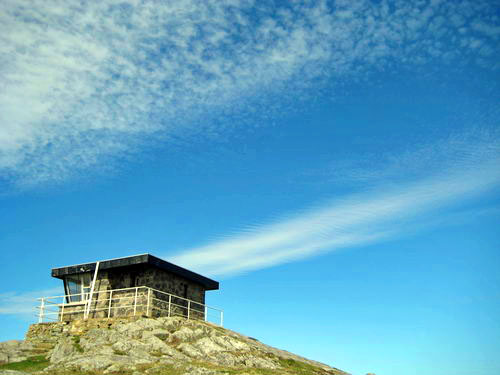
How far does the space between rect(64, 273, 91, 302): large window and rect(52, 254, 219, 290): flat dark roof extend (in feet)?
1.77

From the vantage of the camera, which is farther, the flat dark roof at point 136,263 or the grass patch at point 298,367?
the flat dark roof at point 136,263

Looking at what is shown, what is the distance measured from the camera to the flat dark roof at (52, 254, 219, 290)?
2912 cm

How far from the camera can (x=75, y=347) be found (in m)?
22.8

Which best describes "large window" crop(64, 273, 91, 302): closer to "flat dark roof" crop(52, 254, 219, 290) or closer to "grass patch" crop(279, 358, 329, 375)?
"flat dark roof" crop(52, 254, 219, 290)

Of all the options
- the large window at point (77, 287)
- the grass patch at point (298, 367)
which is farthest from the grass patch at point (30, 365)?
the grass patch at point (298, 367)

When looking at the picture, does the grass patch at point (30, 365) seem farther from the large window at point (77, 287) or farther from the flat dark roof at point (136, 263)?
the large window at point (77, 287)

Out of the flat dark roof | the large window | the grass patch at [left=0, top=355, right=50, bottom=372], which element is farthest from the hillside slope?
the flat dark roof

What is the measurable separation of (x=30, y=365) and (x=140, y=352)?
16.9ft

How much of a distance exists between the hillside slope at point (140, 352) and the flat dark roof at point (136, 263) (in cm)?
383

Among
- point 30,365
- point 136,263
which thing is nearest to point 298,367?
point 136,263

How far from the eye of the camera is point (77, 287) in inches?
1265

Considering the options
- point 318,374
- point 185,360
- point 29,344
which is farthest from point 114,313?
point 318,374

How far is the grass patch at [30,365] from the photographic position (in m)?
20.3

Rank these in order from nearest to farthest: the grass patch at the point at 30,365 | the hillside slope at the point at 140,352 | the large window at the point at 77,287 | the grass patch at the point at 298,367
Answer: the hillside slope at the point at 140,352 < the grass patch at the point at 30,365 < the grass patch at the point at 298,367 < the large window at the point at 77,287
